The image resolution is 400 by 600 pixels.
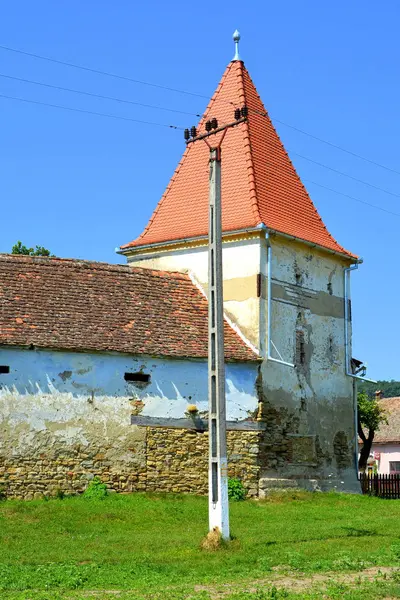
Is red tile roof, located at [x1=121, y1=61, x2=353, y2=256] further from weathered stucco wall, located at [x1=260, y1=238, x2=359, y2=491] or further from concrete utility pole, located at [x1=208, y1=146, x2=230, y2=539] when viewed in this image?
concrete utility pole, located at [x1=208, y1=146, x2=230, y2=539]

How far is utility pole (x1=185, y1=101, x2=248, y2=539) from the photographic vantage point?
15320mm

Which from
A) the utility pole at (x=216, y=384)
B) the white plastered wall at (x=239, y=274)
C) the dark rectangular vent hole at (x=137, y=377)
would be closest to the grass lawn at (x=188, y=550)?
the utility pole at (x=216, y=384)

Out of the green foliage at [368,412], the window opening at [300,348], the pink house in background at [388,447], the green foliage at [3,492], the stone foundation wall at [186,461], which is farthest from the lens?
the pink house in background at [388,447]

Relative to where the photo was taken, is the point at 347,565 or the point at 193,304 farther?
the point at 193,304

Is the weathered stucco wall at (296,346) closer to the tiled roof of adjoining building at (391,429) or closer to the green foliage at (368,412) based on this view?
the green foliage at (368,412)

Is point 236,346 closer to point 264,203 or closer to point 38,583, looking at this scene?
point 264,203

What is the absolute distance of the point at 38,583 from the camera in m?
11.8

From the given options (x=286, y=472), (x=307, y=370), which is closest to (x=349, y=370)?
(x=307, y=370)

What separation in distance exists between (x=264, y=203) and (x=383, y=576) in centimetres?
1458

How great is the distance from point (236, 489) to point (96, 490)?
3.70m

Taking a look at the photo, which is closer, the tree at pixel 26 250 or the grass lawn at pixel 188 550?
the grass lawn at pixel 188 550

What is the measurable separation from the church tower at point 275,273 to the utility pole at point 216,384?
7108 millimetres

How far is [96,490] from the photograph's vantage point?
2062 centimetres

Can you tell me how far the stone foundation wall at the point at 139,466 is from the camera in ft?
66.4
